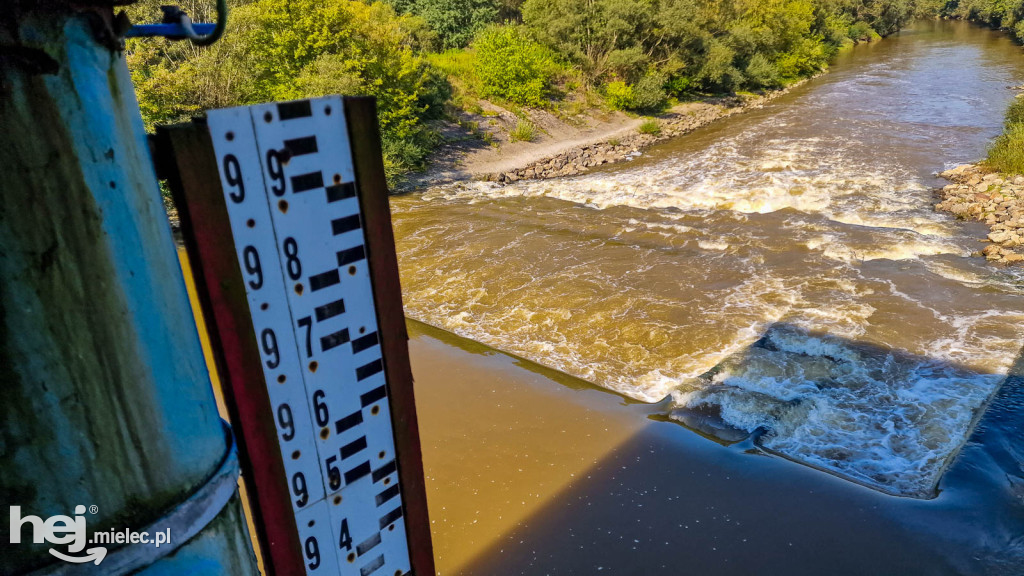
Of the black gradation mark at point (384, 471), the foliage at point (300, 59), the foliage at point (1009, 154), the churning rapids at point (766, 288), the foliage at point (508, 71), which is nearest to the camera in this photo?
the black gradation mark at point (384, 471)

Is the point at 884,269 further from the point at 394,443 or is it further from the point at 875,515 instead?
the point at 394,443

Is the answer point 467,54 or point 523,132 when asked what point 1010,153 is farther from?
point 467,54

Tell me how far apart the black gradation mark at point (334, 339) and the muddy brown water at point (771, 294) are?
464cm

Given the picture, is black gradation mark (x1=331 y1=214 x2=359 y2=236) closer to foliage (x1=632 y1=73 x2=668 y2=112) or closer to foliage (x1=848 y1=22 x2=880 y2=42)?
foliage (x1=632 y1=73 x2=668 y2=112)

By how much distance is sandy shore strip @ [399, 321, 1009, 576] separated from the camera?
5.14m

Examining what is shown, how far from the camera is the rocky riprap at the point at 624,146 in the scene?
1930cm

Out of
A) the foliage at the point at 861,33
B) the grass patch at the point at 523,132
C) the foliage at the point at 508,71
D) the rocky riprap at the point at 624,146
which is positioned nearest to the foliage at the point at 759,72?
the rocky riprap at the point at 624,146

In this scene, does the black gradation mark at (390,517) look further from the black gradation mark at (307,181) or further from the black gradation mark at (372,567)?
the black gradation mark at (307,181)

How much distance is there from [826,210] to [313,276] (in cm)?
1460

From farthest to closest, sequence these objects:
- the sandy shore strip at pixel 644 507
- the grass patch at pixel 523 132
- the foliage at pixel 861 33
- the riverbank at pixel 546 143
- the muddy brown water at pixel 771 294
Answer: the foliage at pixel 861 33
the grass patch at pixel 523 132
the riverbank at pixel 546 143
the muddy brown water at pixel 771 294
the sandy shore strip at pixel 644 507

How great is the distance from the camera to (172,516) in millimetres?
1153

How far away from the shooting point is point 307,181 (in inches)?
56.1

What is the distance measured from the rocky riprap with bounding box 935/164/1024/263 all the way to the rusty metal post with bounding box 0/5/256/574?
13.5 metres

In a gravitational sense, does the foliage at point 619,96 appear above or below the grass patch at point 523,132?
above
